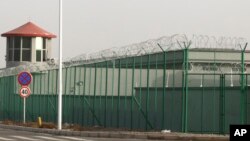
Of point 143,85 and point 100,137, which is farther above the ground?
point 143,85

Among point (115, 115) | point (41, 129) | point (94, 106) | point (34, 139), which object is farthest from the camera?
point (94, 106)

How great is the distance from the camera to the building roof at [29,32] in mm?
67400

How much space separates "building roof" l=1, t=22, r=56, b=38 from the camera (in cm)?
6740

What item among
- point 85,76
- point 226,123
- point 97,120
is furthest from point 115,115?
point 226,123

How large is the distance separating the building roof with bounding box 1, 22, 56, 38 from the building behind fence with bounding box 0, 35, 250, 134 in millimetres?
21497

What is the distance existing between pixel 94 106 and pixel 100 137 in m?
9.87

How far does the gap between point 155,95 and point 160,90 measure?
1.29 feet

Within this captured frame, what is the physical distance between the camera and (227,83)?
34.8 m

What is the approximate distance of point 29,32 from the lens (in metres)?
67.4

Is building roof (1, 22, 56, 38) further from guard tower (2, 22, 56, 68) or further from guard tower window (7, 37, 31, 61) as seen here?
guard tower window (7, 37, 31, 61)

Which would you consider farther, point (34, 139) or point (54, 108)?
point (54, 108)

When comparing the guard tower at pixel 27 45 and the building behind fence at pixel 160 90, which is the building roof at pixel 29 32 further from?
the building behind fence at pixel 160 90

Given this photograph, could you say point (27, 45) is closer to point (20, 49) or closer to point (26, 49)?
point (26, 49)

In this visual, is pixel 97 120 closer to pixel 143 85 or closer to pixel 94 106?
pixel 94 106
